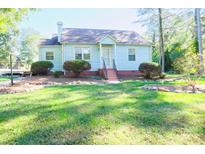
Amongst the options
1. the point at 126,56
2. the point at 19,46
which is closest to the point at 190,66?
the point at 126,56

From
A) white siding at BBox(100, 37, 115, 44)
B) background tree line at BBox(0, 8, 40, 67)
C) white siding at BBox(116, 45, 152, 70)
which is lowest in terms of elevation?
white siding at BBox(116, 45, 152, 70)

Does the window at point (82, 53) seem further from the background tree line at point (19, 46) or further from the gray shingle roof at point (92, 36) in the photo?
the background tree line at point (19, 46)

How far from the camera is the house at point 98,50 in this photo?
20.0 m

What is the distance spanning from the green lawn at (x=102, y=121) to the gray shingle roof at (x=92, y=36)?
13121mm

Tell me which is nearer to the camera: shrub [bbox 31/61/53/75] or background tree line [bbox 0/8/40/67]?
shrub [bbox 31/61/53/75]

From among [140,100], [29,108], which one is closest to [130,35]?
[140,100]

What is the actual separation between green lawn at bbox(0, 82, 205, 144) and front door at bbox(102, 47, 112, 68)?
1305 centimetres

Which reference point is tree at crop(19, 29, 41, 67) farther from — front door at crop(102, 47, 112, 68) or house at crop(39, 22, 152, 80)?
front door at crop(102, 47, 112, 68)

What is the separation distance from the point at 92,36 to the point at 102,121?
1657 cm

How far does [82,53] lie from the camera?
66.8 feet

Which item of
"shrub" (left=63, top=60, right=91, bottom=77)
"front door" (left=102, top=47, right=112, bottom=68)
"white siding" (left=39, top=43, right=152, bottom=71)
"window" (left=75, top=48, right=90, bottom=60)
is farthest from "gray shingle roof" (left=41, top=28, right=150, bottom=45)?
"shrub" (left=63, top=60, right=91, bottom=77)

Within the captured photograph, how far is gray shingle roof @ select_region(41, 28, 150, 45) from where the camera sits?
20334 mm
